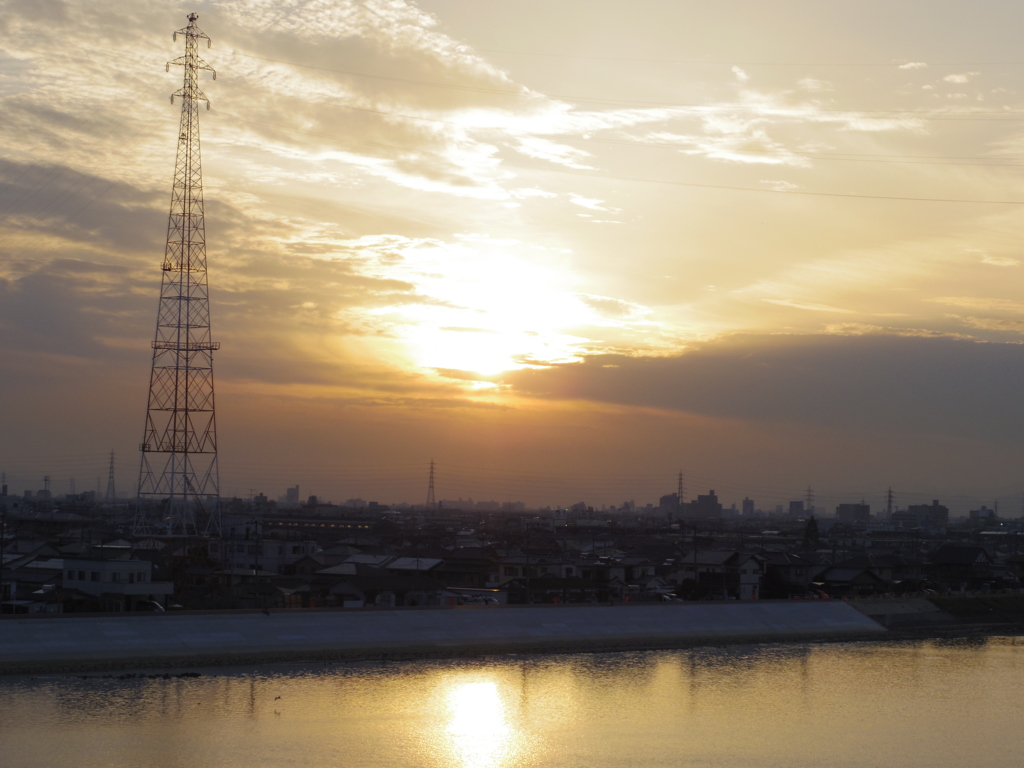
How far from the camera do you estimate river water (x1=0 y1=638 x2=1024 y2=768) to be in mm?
15898

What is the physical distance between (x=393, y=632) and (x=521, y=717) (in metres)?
7.66

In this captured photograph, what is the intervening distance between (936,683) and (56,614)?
21.5m

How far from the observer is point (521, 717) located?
1886 cm

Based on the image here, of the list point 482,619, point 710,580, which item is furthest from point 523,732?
point 710,580

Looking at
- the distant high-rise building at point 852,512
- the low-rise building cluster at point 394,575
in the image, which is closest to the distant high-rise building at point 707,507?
the distant high-rise building at point 852,512

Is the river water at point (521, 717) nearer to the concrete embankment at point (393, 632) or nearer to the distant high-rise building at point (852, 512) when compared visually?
the concrete embankment at point (393, 632)

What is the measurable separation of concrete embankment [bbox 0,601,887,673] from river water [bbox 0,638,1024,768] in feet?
3.26

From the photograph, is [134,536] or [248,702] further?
[134,536]

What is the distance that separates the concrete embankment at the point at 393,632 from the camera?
853 inches

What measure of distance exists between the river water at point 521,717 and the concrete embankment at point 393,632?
0.99 meters

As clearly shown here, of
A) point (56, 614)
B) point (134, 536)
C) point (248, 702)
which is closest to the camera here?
point (248, 702)

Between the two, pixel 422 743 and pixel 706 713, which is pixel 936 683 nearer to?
pixel 706 713

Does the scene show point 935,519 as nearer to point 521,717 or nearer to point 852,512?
point 852,512

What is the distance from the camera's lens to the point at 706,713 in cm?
2003
